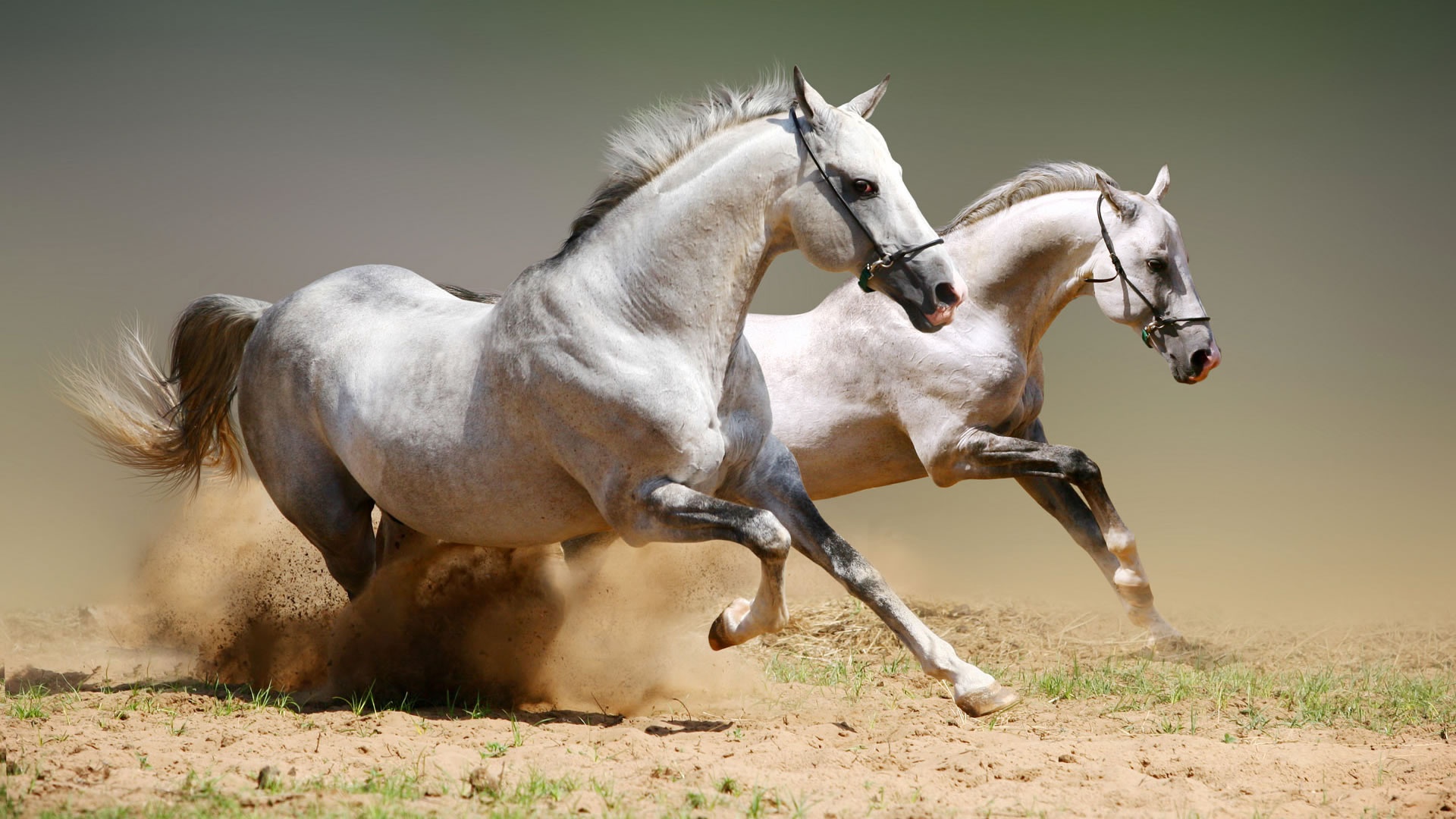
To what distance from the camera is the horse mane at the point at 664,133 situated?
3.91m

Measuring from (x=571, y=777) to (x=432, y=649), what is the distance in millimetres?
1515

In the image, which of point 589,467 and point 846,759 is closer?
point 846,759

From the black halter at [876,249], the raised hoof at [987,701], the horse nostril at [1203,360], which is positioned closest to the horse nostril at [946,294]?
the black halter at [876,249]

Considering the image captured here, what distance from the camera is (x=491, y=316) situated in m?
4.01

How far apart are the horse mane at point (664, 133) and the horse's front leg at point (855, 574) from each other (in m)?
0.94

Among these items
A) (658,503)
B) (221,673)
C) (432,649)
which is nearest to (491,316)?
(658,503)

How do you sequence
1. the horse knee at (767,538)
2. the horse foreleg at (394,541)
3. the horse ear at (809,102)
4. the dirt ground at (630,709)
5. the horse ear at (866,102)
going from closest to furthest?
1. the dirt ground at (630,709)
2. the horse knee at (767,538)
3. the horse ear at (809,102)
4. the horse ear at (866,102)
5. the horse foreleg at (394,541)

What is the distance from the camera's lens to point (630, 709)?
4.21 m

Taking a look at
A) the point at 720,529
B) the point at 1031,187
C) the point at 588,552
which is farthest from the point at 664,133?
the point at 1031,187

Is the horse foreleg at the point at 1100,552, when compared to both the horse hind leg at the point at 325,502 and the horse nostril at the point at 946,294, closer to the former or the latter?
the horse nostril at the point at 946,294

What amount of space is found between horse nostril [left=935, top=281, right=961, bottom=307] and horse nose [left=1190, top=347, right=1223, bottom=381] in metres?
2.09

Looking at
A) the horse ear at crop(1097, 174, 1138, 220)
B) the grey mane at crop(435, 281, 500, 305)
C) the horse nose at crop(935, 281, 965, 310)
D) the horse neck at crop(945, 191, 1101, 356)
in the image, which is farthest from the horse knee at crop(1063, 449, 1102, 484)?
the grey mane at crop(435, 281, 500, 305)

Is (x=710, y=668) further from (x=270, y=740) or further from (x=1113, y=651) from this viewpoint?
(x=1113, y=651)

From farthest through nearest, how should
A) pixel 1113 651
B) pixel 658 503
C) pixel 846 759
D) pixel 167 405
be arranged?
pixel 1113 651 < pixel 167 405 < pixel 658 503 < pixel 846 759
